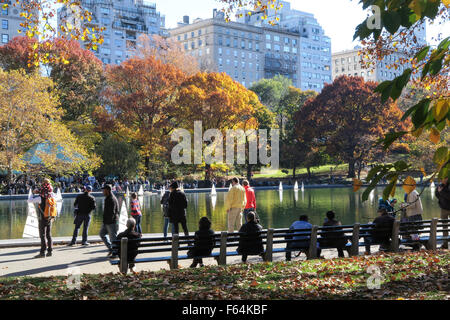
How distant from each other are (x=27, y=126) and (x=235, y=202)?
3075 centimetres

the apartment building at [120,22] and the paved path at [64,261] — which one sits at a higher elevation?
the apartment building at [120,22]

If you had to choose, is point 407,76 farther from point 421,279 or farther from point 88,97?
point 88,97

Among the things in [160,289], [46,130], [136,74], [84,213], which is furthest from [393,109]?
[160,289]

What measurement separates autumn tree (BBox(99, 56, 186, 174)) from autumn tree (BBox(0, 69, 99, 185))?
11505 millimetres

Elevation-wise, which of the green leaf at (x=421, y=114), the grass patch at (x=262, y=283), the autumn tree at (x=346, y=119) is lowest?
the grass patch at (x=262, y=283)

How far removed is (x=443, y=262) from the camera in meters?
10.4

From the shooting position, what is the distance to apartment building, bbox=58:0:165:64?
11425 centimetres

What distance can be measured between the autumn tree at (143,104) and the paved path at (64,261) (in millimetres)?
40754

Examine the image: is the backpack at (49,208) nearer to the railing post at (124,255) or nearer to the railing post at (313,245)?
the railing post at (124,255)

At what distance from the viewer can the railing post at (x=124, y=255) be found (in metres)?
9.95

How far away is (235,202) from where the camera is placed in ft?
50.0

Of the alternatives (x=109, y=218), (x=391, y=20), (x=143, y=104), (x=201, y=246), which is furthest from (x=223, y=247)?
(x=143, y=104)

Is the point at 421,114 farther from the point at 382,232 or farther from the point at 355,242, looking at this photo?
the point at 382,232

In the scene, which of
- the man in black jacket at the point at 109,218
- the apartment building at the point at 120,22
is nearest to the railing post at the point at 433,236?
the man in black jacket at the point at 109,218
